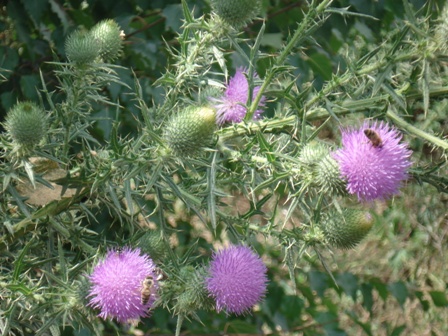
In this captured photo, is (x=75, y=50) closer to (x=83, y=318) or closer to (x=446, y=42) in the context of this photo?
(x=83, y=318)

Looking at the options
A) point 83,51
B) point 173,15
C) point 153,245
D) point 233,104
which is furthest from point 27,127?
point 173,15

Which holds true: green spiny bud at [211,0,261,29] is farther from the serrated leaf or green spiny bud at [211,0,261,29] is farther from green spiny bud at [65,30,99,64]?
the serrated leaf

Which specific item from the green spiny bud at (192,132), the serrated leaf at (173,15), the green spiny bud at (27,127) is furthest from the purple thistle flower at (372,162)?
the serrated leaf at (173,15)

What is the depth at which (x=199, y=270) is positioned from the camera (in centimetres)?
177

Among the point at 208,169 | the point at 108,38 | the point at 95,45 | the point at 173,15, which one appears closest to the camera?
the point at 208,169

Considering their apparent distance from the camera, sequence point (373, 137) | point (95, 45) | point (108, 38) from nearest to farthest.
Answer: point (373, 137) → point (95, 45) → point (108, 38)

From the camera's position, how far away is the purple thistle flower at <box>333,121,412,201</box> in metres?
1.57

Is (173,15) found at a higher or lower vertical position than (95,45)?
lower

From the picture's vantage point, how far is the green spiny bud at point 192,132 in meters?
1.60

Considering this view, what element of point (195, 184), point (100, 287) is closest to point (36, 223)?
point (100, 287)

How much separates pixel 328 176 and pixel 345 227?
0.64 ft

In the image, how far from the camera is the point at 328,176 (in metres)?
1.61

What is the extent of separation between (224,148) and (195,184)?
0.11 m

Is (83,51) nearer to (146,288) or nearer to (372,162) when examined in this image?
(146,288)
